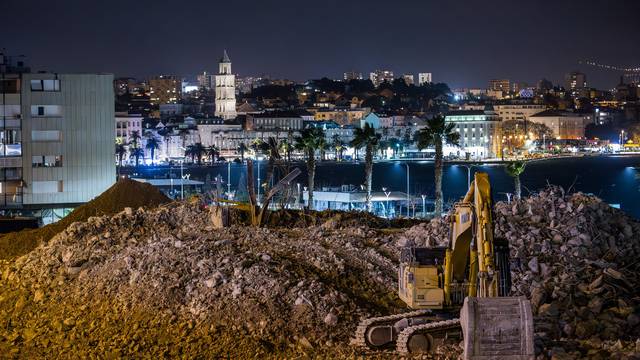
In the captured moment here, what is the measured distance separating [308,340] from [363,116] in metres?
166

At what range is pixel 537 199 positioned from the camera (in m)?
15.6

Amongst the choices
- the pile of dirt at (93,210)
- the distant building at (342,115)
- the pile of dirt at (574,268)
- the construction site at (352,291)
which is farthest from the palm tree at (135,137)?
the pile of dirt at (574,268)

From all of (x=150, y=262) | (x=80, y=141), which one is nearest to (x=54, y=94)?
(x=80, y=141)

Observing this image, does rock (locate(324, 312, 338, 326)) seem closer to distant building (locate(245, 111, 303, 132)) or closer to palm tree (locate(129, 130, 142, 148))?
palm tree (locate(129, 130, 142, 148))

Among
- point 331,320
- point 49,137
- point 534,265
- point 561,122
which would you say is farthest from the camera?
point 561,122

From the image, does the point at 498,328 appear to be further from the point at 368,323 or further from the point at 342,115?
the point at 342,115

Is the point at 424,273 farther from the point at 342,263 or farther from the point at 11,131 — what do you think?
the point at 11,131

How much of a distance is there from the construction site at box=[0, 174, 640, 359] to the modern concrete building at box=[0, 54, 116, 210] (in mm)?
15442

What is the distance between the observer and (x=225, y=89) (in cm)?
17225

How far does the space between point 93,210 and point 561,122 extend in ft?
568

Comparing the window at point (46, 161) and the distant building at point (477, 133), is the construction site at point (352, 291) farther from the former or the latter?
the distant building at point (477, 133)

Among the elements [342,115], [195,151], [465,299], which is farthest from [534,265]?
[342,115]

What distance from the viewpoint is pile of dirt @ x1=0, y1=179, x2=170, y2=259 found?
2100cm

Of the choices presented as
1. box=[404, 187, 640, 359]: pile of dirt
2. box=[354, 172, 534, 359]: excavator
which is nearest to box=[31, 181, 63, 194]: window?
box=[404, 187, 640, 359]: pile of dirt
